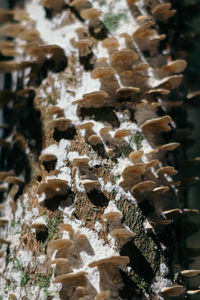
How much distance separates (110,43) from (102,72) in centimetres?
35

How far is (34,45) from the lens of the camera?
10.6ft

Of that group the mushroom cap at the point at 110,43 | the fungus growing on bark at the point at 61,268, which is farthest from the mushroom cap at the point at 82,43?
the fungus growing on bark at the point at 61,268

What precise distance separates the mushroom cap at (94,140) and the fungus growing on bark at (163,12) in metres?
1.45

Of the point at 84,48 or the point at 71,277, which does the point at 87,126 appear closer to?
the point at 84,48

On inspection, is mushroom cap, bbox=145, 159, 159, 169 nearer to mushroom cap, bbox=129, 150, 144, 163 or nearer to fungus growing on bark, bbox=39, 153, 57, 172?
mushroom cap, bbox=129, 150, 144, 163

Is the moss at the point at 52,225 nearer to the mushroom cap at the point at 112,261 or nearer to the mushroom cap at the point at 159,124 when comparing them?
the mushroom cap at the point at 112,261

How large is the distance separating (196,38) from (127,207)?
2.26 m

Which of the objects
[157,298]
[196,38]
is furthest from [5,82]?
[157,298]

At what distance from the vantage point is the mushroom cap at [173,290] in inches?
103

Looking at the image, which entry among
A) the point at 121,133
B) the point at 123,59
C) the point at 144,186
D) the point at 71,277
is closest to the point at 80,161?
the point at 121,133

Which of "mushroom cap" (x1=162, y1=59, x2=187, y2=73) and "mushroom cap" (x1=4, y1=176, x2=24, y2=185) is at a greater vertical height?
"mushroom cap" (x1=162, y1=59, x2=187, y2=73)

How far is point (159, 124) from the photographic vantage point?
3.04 metres

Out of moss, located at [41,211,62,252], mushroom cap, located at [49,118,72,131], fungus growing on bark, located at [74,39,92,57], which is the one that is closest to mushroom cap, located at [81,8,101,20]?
fungus growing on bark, located at [74,39,92,57]

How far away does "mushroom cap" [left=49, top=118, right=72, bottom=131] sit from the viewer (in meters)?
2.96
